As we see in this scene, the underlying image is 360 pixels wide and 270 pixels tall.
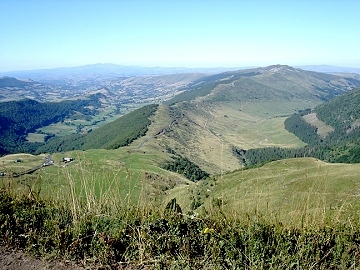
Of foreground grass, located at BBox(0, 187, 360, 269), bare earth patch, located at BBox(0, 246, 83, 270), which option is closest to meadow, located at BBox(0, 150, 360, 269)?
foreground grass, located at BBox(0, 187, 360, 269)

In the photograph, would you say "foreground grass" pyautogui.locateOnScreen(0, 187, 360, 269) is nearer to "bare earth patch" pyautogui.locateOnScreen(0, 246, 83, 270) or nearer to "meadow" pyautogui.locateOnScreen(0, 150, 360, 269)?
"meadow" pyautogui.locateOnScreen(0, 150, 360, 269)

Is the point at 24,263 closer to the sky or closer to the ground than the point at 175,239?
closer to the ground

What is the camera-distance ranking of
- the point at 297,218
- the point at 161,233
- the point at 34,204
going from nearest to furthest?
the point at 161,233
the point at 297,218
the point at 34,204

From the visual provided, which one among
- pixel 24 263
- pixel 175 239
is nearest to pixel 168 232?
pixel 175 239

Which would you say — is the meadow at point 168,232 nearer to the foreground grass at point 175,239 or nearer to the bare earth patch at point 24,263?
the foreground grass at point 175,239

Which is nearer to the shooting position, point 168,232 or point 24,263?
point 24,263

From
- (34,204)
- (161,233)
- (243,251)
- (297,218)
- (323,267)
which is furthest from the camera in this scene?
(34,204)

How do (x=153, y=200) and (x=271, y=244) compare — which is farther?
(x=153, y=200)

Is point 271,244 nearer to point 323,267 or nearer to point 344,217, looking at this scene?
point 323,267

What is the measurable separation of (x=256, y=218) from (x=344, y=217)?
6.21 feet

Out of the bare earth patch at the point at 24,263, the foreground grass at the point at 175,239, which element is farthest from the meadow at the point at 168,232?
the bare earth patch at the point at 24,263

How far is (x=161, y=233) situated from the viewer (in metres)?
5.65

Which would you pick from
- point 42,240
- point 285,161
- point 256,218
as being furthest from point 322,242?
point 285,161

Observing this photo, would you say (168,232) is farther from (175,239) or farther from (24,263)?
(24,263)
